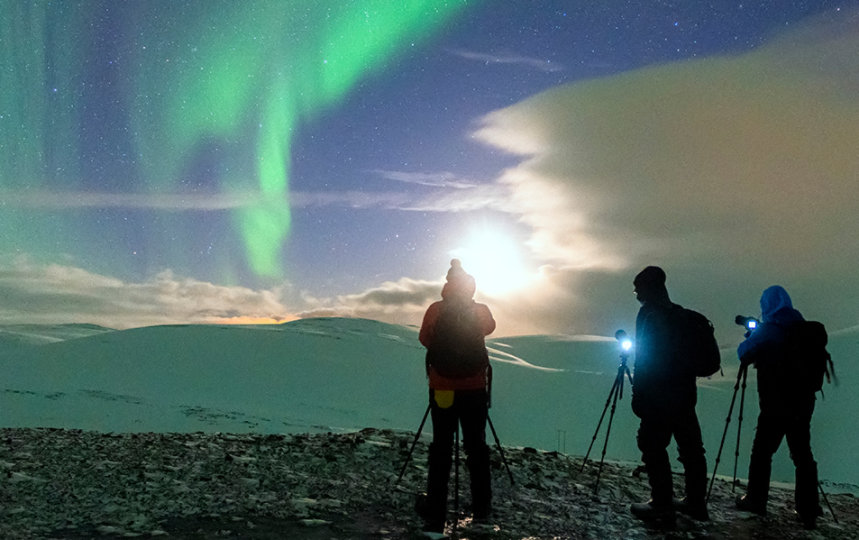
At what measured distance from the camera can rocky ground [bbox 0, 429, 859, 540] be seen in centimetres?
584

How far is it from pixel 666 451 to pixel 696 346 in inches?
43.7

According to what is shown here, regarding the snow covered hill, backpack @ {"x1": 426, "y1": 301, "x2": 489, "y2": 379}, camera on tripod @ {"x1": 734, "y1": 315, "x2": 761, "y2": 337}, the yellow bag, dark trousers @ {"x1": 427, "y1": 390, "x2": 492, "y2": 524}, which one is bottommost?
the snow covered hill

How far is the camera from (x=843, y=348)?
3656 centimetres

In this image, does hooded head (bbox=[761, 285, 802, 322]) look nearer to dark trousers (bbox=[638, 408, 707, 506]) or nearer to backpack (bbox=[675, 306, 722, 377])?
backpack (bbox=[675, 306, 722, 377])

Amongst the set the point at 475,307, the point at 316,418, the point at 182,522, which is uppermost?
the point at 475,307

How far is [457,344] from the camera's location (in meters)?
6.02

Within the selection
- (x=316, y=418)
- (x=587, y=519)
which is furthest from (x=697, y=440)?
(x=316, y=418)

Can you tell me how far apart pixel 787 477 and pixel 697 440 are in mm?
16058

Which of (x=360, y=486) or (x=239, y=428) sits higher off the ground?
(x=360, y=486)

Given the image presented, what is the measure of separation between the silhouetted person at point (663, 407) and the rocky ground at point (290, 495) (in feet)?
→ 0.93

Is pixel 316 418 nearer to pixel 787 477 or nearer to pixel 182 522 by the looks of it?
pixel 787 477

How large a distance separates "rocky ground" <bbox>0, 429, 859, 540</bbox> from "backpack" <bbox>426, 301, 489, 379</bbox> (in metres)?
1.49

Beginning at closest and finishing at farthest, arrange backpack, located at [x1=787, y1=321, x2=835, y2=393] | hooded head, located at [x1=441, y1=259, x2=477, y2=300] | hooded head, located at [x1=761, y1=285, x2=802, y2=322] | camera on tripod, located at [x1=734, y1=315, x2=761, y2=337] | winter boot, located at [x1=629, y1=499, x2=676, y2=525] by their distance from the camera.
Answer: hooded head, located at [x1=441, y1=259, x2=477, y2=300] < winter boot, located at [x1=629, y1=499, x2=676, y2=525] < backpack, located at [x1=787, y1=321, x2=835, y2=393] < hooded head, located at [x1=761, y1=285, x2=802, y2=322] < camera on tripod, located at [x1=734, y1=315, x2=761, y2=337]

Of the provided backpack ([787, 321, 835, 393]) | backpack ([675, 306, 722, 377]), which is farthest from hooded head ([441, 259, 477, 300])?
backpack ([787, 321, 835, 393])
